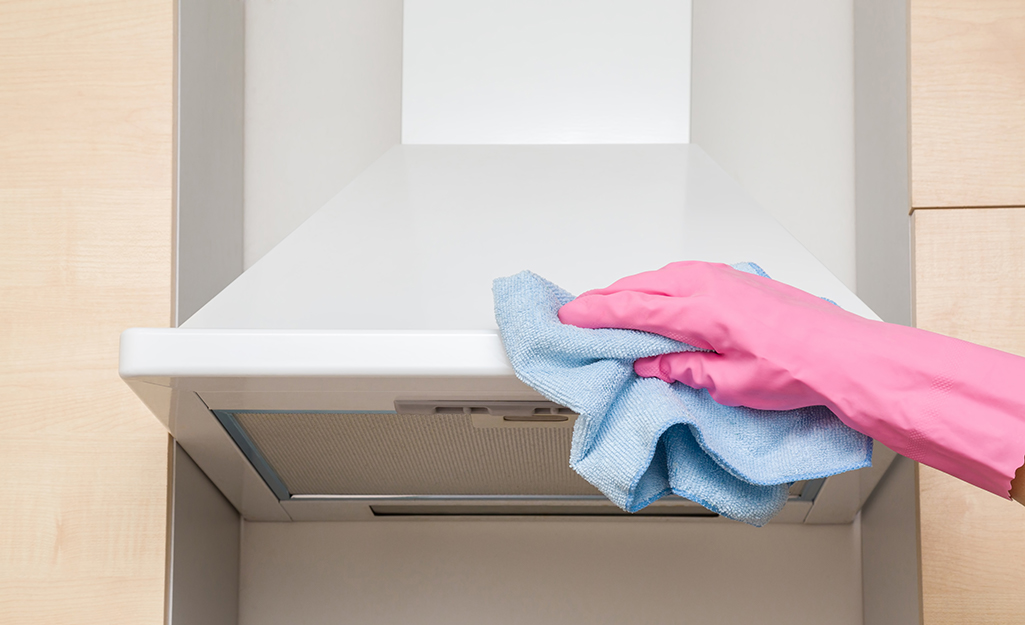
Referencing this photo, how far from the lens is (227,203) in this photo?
1.04m

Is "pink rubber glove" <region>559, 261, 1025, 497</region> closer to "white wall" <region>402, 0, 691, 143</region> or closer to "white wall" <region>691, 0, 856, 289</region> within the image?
"white wall" <region>402, 0, 691, 143</region>

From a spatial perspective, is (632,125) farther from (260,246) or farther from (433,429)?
(260,246)

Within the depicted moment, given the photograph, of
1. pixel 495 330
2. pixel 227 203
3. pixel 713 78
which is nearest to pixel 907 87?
pixel 713 78

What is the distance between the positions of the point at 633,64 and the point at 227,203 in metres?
0.55

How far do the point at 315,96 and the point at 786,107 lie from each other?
67 cm

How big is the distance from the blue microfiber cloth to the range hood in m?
0.04

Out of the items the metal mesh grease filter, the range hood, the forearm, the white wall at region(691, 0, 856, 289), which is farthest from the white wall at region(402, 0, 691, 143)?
the forearm

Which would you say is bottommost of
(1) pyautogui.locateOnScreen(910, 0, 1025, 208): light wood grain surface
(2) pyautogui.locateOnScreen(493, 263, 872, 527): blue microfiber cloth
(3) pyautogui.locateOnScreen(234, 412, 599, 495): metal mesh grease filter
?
(3) pyautogui.locateOnScreen(234, 412, 599, 495): metal mesh grease filter

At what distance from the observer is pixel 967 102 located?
33.9 inches

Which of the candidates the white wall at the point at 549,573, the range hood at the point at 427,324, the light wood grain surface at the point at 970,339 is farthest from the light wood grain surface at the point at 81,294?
the light wood grain surface at the point at 970,339


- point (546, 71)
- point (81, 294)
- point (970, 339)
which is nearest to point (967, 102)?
point (970, 339)

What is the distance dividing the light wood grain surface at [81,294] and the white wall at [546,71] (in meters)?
0.29

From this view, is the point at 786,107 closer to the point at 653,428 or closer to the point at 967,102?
the point at 967,102

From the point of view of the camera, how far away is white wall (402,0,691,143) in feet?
2.87
